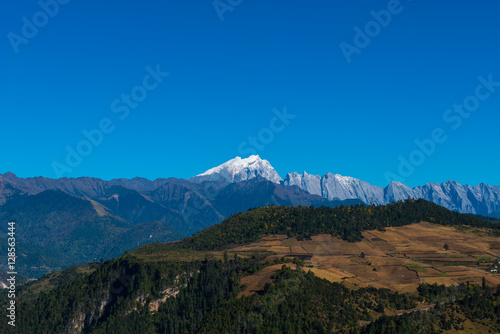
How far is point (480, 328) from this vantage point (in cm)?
19425

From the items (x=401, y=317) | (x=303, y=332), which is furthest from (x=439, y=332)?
(x=303, y=332)

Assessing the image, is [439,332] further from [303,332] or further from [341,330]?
[303,332]

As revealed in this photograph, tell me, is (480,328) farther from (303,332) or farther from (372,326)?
(303,332)

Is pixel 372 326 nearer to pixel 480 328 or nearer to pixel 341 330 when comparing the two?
pixel 341 330

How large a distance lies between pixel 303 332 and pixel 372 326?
2911cm

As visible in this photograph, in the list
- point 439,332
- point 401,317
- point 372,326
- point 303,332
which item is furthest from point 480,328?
point 303,332

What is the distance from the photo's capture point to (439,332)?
19062 centimetres

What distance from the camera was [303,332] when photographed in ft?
655

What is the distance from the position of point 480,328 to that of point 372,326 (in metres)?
46.0

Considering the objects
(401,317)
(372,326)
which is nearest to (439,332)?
(401,317)

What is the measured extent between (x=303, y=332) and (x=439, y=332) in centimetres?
5519

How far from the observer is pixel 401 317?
642 ft

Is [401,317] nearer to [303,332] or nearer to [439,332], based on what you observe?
[439,332]

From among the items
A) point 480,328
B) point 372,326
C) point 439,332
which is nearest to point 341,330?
point 372,326
